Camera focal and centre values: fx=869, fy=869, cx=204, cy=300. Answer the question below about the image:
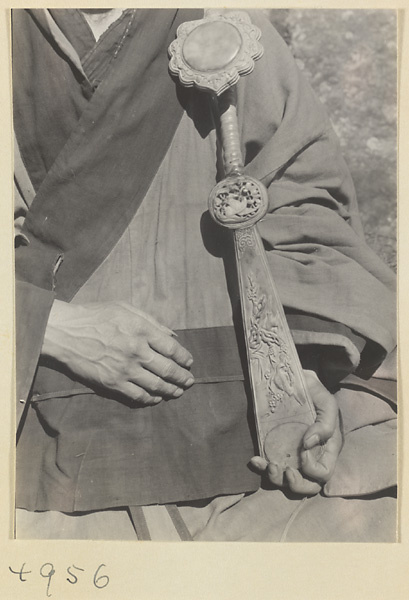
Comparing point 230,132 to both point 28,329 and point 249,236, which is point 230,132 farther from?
point 28,329

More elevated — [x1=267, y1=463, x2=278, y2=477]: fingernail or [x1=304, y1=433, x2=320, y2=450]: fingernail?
A: [x1=304, y1=433, x2=320, y2=450]: fingernail

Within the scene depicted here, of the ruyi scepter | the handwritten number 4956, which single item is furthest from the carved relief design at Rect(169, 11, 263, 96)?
the handwritten number 4956

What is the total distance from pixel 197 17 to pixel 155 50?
135mm

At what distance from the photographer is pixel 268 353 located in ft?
6.48

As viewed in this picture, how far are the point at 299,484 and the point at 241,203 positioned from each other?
25.6 inches

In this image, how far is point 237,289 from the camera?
2062 mm

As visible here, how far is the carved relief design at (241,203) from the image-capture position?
6.60ft

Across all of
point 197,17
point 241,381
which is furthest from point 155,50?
point 241,381

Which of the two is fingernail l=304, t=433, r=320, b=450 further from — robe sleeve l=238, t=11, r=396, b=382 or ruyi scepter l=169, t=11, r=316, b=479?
robe sleeve l=238, t=11, r=396, b=382

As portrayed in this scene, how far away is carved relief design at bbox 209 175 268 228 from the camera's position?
6.60ft

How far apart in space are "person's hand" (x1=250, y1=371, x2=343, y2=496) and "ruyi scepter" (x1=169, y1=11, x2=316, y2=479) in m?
0.02

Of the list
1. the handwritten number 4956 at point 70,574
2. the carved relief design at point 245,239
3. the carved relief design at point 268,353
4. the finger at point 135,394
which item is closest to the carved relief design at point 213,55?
the carved relief design at point 245,239

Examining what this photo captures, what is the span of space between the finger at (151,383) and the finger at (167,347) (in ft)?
0.18

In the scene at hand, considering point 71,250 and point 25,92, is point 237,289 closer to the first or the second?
point 71,250
